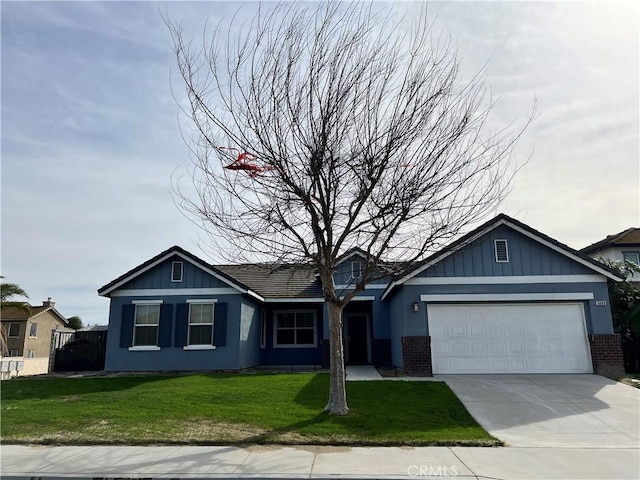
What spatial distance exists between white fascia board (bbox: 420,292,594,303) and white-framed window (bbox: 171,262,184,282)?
8566 mm

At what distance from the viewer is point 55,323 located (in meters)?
47.2

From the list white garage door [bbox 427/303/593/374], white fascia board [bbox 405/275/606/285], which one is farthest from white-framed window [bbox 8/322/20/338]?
→ white garage door [bbox 427/303/593/374]

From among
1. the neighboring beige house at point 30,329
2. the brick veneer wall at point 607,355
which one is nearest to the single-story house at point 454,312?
the brick veneer wall at point 607,355

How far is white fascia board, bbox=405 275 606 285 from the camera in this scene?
14516 mm

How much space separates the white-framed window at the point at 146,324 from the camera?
1719 cm

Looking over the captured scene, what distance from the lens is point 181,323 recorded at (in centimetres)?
1705

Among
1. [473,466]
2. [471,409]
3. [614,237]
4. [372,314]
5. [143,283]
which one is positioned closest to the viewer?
[473,466]

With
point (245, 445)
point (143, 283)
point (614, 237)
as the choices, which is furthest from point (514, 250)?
point (614, 237)

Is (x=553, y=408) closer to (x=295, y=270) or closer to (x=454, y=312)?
(x=454, y=312)

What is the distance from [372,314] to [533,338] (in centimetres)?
684

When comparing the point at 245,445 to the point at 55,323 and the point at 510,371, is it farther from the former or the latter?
the point at 55,323

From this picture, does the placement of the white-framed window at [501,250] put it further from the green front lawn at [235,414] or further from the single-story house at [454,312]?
the green front lawn at [235,414]

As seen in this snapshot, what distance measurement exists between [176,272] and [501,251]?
11042 millimetres

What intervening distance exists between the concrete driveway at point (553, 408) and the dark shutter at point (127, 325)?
10647mm
